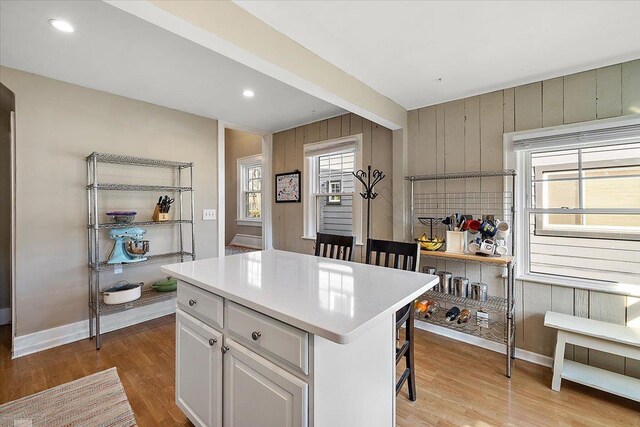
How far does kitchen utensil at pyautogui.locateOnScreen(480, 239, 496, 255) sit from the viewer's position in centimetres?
234

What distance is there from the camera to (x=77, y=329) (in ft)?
8.88

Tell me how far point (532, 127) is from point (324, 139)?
2.18m

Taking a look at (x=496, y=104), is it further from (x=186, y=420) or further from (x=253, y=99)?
(x=186, y=420)

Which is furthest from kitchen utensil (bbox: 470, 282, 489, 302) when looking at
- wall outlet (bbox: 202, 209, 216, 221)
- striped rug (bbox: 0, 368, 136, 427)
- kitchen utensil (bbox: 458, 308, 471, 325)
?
wall outlet (bbox: 202, 209, 216, 221)

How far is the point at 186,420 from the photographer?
167 centimetres

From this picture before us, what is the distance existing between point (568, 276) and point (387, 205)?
1.64 meters

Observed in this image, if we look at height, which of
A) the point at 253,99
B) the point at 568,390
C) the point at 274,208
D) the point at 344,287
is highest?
the point at 253,99

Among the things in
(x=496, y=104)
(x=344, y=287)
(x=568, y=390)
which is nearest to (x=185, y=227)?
(x=344, y=287)

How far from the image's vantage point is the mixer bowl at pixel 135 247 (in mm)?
2812

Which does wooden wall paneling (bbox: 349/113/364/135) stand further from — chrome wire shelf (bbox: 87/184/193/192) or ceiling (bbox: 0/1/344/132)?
chrome wire shelf (bbox: 87/184/193/192)

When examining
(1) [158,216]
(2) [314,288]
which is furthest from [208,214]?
(2) [314,288]

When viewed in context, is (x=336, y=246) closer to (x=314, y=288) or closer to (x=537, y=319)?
(x=314, y=288)

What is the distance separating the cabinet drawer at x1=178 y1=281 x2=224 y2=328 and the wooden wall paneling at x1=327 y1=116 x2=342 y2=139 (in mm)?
2631

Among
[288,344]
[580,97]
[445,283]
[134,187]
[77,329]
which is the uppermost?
[580,97]
